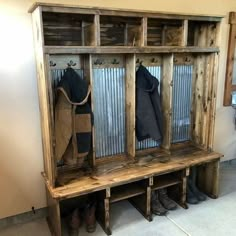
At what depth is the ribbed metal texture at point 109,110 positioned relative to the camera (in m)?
2.39

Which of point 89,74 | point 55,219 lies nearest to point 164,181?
point 55,219

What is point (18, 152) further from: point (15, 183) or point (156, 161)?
point (156, 161)

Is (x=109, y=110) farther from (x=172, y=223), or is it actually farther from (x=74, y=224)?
(x=172, y=223)

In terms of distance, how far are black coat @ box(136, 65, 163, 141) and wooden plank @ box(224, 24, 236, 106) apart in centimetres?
124

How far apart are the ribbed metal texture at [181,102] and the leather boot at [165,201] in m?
0.59

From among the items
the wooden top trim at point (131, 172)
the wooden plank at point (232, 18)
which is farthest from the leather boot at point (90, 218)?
the wooden plank at point (232, 18)

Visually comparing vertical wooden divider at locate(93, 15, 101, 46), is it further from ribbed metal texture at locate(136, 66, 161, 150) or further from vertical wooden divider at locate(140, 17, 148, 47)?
ribbed metal texture at locate(136, 66, 161, 150)

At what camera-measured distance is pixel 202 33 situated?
2705 millimetres

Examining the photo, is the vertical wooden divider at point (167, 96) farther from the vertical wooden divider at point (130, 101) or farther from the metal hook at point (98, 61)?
the metal hook at point (98, 61)

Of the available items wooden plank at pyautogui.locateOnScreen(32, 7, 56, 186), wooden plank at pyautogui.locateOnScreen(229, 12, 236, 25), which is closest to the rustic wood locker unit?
wooden plank at pyautogui.locateOnScreen(32, 7, 56, 186)

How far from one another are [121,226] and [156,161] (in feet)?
2.22

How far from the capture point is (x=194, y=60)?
2.80 m

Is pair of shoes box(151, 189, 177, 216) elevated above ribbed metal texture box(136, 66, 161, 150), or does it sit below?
below

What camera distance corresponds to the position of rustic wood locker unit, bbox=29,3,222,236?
203 centimetres
